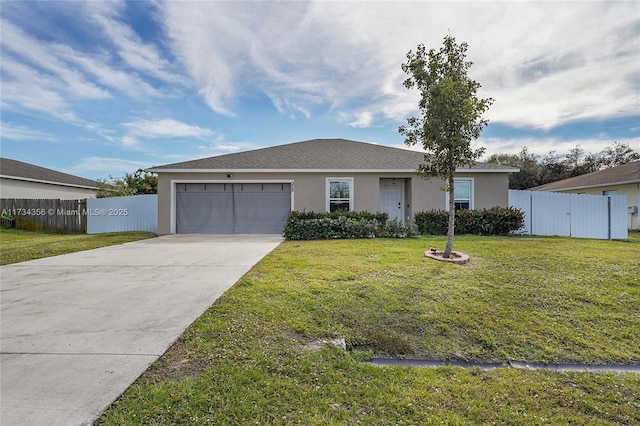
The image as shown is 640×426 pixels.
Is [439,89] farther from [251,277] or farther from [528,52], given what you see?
[528,52]

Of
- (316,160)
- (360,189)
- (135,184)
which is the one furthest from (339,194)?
(135,184)

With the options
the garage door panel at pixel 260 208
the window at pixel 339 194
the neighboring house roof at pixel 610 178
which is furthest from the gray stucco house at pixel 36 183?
the neighboring house roof at pixel 610 178

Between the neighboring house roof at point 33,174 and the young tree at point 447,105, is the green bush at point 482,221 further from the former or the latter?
the neighboring house roof at point 33,174

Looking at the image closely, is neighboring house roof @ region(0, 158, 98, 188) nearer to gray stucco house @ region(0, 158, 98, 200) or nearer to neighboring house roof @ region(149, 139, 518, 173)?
gray stucco house @ region(0, 158, 98, 200)

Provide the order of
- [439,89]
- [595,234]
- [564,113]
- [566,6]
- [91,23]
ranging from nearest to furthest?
[439,89] → [566,6] → [91,23] → [595,234] → [564,113]

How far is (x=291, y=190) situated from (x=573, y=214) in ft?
37.3

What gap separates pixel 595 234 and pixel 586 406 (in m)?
13.2

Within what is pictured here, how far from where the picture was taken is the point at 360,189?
43.4 feet

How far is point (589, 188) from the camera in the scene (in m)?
19.4

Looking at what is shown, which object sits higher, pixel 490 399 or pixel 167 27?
pixel 167 27

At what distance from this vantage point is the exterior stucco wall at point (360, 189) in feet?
43.0

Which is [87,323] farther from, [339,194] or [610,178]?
[610,178]

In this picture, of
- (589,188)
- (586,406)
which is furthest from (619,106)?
(586,406)

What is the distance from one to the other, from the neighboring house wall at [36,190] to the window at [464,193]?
24.6 metres
